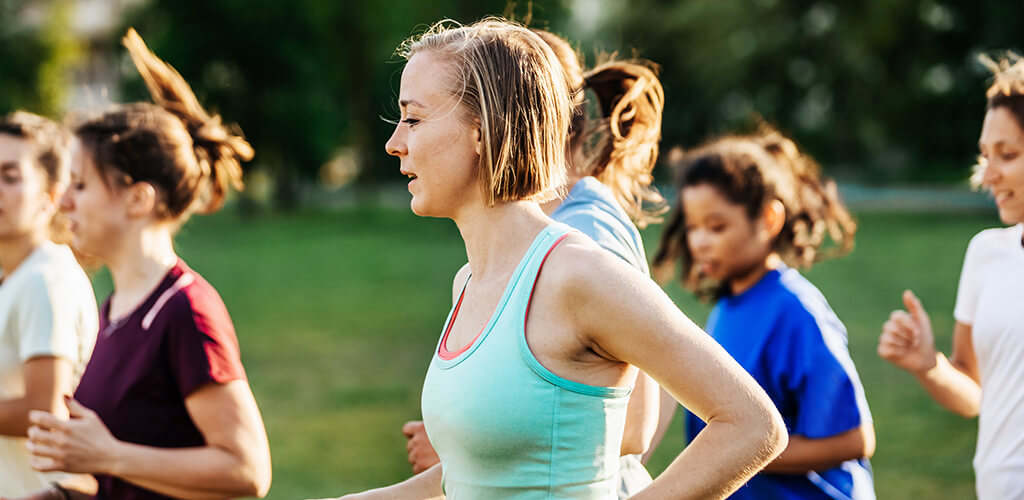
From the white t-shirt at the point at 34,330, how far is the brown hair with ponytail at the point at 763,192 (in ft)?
7.79

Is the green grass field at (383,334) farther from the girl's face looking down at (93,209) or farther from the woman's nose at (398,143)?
the woman's nose at (398,143)

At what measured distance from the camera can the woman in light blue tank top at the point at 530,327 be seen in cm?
179

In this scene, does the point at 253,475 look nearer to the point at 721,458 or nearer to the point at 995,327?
the point at 721,458

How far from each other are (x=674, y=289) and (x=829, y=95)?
32324 mm

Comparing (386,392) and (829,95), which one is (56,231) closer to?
(386,392)

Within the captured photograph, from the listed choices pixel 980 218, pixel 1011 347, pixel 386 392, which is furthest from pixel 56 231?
pixel 980 218

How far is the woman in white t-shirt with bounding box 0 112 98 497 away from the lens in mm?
3309

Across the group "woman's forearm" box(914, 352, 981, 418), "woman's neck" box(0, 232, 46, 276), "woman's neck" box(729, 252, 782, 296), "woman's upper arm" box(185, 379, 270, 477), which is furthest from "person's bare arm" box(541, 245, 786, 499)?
"woman's neck" box(0, 232, 46, 276)

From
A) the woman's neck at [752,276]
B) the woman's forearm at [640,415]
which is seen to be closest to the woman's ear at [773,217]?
the woman's neck at [752,276]

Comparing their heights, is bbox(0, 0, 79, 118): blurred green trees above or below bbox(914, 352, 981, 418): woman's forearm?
above

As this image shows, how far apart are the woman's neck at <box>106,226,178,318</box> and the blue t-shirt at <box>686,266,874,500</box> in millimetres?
1928

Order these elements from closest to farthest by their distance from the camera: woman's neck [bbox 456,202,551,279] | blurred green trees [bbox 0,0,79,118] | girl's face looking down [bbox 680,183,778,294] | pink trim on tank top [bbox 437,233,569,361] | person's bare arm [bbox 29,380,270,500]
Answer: pink trim on tank top [bbox 437,233,569,361], woman's neck [bbox 456,202,551,279], person's bare arm [bbox 29,380,270,500], girl's face looking down [bbox 680,183,778,294], blurred green trees [bbox 0,0,79,118]

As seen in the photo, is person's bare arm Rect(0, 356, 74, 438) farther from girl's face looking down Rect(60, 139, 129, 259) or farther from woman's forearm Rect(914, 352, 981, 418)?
woman's forearm Rect(914, 352, 981, 418)

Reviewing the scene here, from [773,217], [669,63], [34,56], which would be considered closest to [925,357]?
[773,217]
